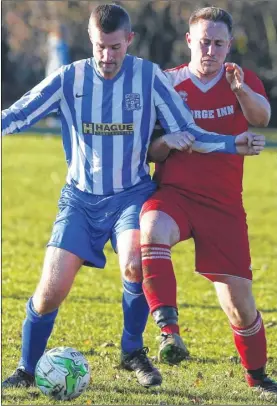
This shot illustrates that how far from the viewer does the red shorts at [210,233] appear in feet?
21.2

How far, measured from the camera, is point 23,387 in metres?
6.48

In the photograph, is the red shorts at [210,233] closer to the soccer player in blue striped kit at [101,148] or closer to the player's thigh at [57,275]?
the soccer player in blue striped kit at [101,148]

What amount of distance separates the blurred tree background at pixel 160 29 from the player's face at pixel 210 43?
24057mm

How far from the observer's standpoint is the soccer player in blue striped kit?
6.41m

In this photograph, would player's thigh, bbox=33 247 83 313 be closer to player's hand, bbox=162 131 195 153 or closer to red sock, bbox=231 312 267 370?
player's hand, bbox=162 131 195 153

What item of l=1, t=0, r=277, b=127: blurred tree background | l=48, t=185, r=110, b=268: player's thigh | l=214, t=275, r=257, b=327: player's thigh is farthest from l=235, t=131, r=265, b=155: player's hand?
l=1, t=0, r=277, b=127: blurred tree background

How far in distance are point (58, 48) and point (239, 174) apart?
25.2 m

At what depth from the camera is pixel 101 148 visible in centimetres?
656

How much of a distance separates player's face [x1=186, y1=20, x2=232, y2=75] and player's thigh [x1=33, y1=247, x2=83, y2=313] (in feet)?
4.74

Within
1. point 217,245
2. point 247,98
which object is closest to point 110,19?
point 247,98

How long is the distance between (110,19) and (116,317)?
380 centimetres

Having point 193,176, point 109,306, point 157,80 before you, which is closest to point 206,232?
point 193,176

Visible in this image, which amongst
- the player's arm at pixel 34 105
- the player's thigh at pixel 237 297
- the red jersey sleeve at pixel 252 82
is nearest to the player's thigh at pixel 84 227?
the player's arm at pixel 34 105

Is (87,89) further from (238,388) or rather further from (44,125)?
(44,125)
